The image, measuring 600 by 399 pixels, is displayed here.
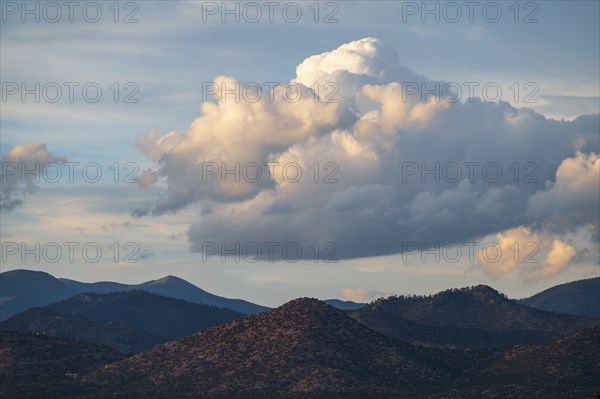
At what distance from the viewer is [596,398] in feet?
506

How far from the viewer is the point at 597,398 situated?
153m

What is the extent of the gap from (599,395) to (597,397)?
0.80 meters

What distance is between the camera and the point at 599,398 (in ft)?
499

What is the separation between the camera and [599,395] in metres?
155

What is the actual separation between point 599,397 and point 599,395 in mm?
2078

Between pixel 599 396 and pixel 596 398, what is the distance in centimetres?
69

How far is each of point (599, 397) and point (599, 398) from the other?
779 millimetres

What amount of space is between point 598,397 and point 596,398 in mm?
928

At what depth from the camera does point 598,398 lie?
500 feet

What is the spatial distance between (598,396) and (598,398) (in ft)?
5.53

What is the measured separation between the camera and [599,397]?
152750 mm

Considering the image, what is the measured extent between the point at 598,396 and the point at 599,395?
702 mm

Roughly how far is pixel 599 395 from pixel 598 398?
2.38m

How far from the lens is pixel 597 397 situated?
15412 cm
